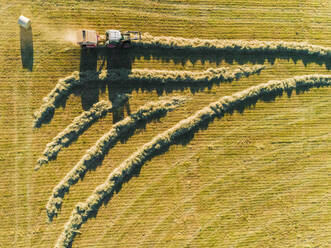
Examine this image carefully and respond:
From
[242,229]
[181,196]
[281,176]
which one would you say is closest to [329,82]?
[281,176]

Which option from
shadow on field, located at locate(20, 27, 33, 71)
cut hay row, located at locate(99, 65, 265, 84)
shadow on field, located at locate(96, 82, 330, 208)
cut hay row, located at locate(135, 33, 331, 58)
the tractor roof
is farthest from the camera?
cut hay row, located at locate(135, 33, 331, 58)

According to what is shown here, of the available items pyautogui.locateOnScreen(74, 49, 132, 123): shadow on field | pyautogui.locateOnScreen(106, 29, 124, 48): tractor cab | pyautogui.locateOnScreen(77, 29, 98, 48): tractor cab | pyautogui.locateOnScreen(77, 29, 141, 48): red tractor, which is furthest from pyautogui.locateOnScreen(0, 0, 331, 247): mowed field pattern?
pyautogui.locateOnScreen(106, 29, 124, 48): tractor cab

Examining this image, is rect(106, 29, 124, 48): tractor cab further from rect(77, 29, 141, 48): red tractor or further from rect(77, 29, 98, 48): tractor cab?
rect(77, 29, 98, 48): tractor cab

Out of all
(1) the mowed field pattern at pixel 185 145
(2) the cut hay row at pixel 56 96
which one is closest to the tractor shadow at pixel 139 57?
(1) the mowed field pattern at pixel 185 145

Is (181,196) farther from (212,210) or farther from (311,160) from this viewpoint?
(311,160)

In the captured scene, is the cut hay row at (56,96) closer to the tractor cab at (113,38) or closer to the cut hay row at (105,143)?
the tractor cab at (113,38)

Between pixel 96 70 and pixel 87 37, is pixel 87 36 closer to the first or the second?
pixel 87 37
